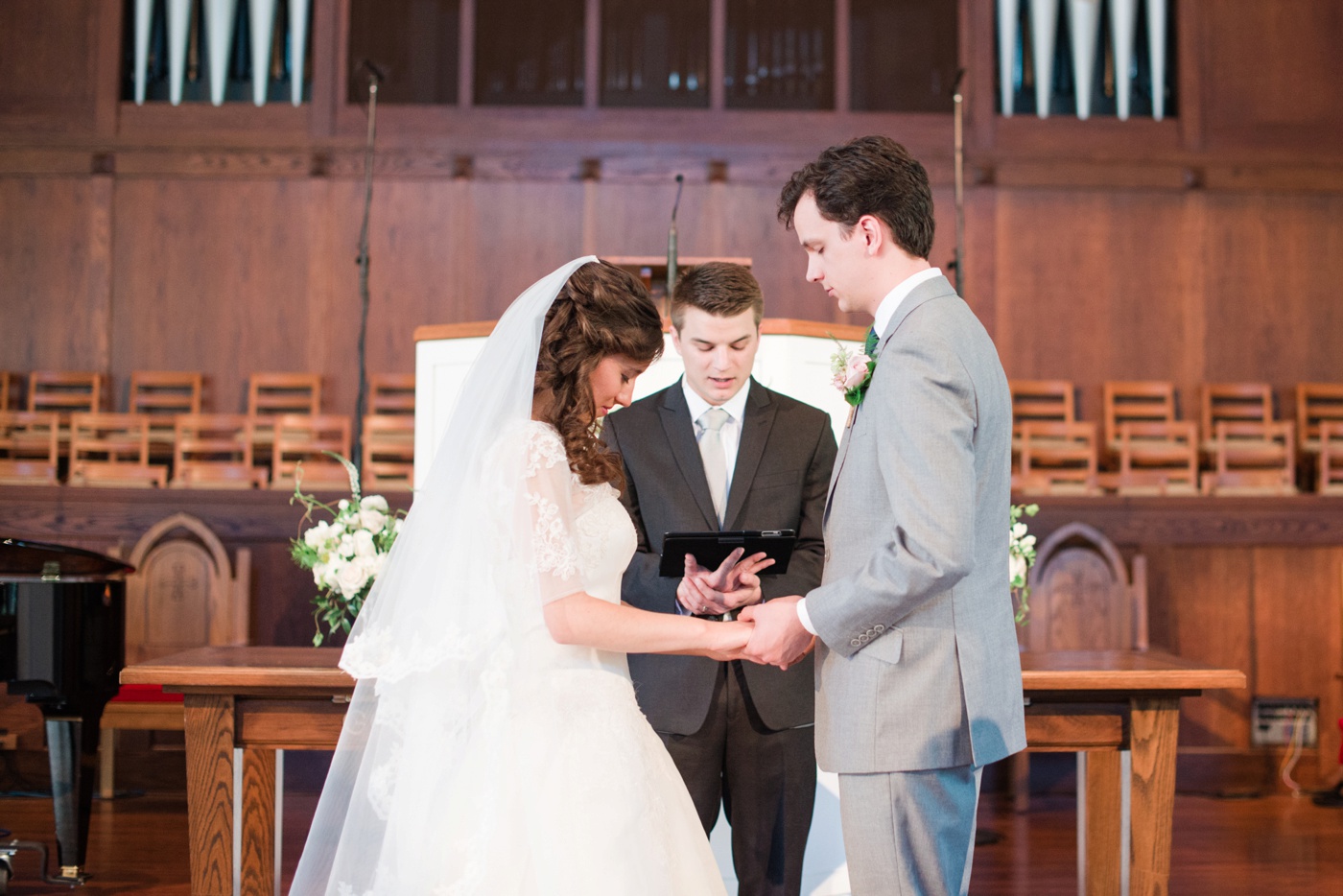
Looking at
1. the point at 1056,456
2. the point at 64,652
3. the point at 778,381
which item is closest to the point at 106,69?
the point at 64,652

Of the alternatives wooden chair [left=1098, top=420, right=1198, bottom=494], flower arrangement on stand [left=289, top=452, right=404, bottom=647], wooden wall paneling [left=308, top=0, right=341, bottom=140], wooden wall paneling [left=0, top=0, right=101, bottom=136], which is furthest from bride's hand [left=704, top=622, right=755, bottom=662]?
wooden wall paneling [left=0, top=0, right=101, bottom=136]

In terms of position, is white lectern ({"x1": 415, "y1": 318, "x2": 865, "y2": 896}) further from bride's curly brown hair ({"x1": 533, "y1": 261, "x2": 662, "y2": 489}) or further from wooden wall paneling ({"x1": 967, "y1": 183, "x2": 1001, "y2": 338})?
wooden wall paneling ({"x1": 967, "y1": 183, "x2": 1001, "y2": 338})

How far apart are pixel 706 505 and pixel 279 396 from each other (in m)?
5.81

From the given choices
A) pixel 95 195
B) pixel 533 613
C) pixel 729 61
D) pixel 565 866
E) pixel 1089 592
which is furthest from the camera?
pixel 729 61

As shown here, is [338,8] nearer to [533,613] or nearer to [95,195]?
[95,195]

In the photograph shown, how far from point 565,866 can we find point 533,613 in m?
0.45

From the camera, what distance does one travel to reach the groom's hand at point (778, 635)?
7.19ft

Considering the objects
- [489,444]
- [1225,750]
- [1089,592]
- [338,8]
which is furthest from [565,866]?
[338,8]

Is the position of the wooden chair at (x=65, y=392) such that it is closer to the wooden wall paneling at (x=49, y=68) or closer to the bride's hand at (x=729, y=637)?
the wooden wall paneling at (x=49, y=68)

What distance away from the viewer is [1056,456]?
24.2ft

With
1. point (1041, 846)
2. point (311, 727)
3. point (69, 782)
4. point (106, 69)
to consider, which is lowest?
point (1041, 846)

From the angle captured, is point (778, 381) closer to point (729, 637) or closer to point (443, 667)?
point (729, 637)

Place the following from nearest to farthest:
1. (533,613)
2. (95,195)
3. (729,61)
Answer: (533,613)
(95,195)
(729,61)

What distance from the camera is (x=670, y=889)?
215 cm
